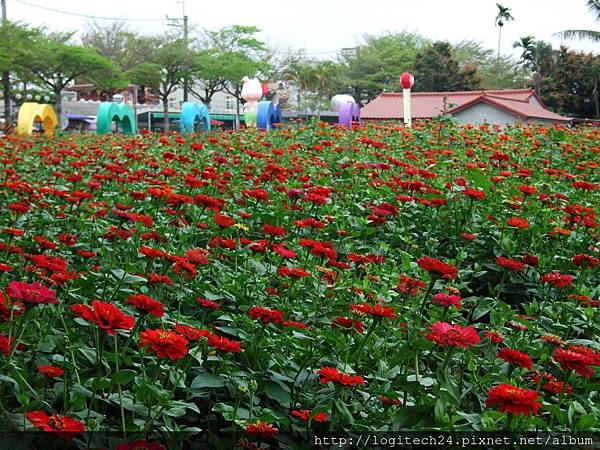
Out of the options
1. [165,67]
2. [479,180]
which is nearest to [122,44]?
[165,67]

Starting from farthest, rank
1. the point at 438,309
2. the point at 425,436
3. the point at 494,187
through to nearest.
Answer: the point at 494,187, the point at 438,309, the point at 425,436

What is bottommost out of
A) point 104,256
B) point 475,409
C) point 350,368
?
point 475,409

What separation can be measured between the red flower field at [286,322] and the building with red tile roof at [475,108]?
1702cm

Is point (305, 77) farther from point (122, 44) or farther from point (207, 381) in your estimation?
point (207, 381)

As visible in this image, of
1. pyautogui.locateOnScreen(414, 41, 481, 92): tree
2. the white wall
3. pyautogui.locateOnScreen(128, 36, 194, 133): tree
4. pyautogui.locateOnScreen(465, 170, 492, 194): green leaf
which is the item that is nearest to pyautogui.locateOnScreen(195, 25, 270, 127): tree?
pyautogui.locateOnScreen(128, 36, 194, 133): tree

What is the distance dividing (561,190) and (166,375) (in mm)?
3855

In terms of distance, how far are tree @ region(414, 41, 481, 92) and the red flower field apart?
126ft

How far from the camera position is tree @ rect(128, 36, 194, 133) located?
1484 inches

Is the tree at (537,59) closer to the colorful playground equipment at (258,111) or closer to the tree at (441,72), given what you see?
the tree at (441,72)

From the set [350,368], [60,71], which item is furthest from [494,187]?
[60,71]

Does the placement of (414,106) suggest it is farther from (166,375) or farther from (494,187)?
(166,375)

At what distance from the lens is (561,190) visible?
4.91 m

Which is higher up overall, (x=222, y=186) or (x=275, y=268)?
(x=222, y=186)

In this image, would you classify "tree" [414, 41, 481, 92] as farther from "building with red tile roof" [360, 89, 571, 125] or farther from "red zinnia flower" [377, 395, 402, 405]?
"red zinnia flower" [377, 395, 402, 405]
